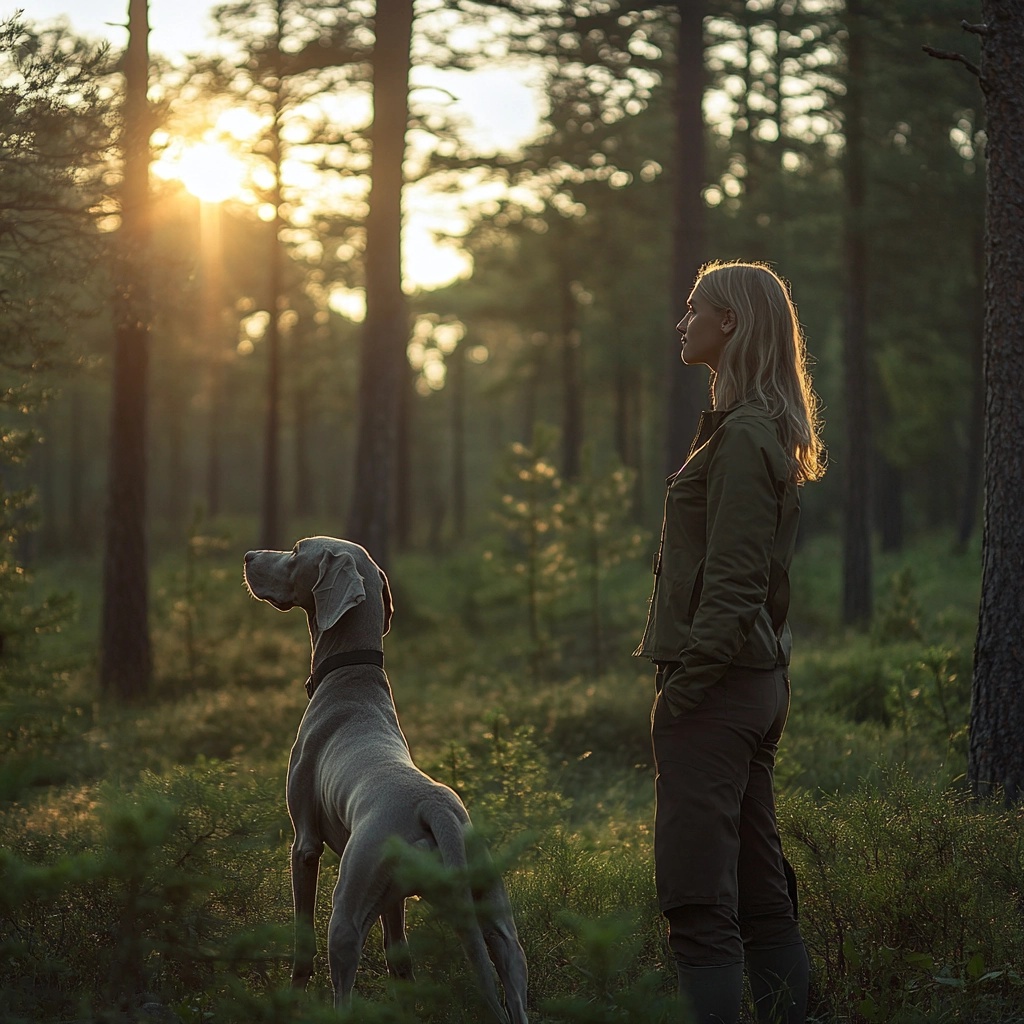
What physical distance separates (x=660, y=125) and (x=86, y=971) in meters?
23.0

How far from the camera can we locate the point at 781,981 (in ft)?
12.4

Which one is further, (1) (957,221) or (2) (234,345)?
(2) (234,345)

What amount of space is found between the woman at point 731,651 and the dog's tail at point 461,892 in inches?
24.5

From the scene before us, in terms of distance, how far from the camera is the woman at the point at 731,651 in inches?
133

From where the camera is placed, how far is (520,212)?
2611 cm

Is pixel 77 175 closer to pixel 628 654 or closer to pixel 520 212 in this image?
pixel 628 654

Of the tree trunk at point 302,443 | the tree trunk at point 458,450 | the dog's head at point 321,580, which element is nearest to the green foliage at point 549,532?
the dog's head at point 321,580

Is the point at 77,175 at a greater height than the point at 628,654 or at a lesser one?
greater

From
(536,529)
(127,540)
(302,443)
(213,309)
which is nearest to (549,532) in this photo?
(536,529)

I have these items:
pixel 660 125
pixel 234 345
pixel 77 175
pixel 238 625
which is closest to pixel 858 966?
pixel 77 175

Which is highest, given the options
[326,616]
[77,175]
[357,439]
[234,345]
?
[234,345]

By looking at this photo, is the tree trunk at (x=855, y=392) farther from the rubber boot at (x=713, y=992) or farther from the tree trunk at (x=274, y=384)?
the rubber boot at (x=713, y=992)

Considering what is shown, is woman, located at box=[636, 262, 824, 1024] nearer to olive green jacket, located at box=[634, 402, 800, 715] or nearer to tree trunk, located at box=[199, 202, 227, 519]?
olive green jacket, located at box=[634, 402, 800, 715]

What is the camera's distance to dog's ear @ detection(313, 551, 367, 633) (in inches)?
169
